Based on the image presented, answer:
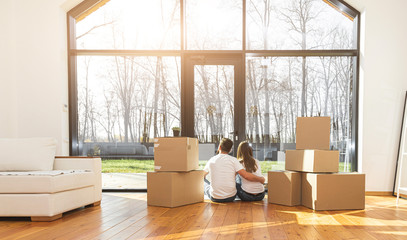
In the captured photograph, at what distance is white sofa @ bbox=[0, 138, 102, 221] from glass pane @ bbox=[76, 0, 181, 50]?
1879mm

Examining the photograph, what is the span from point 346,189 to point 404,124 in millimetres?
1752

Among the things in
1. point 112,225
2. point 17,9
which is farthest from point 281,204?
point 17,9

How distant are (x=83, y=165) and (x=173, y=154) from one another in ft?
3.18

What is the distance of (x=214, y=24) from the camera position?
5.32 meters

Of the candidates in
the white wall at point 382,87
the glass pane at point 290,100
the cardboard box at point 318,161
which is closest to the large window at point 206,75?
the glass pane at point 290,100

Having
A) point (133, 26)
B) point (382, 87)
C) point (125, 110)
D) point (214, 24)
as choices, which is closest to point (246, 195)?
point (125, 110)

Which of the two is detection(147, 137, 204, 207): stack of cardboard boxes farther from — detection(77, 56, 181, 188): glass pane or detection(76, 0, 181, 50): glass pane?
detection(76, 0, 181, 50): glass pane

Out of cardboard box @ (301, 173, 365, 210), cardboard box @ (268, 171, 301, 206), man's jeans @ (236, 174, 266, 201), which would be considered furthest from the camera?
man's jeans @ (236, 174, 266, 201)

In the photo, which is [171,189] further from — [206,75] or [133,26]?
[133,26]

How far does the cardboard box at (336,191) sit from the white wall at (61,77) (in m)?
1.30

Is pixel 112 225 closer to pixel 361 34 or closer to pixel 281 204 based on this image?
pixel 281 204

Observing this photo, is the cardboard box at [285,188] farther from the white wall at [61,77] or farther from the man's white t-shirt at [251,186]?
the white wall at [61,77]

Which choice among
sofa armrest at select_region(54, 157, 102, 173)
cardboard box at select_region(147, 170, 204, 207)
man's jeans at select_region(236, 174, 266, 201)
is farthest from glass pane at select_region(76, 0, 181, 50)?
man's jeans at select_region(236, 174, 266, 201)

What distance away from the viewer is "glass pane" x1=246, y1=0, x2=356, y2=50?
5242mm
